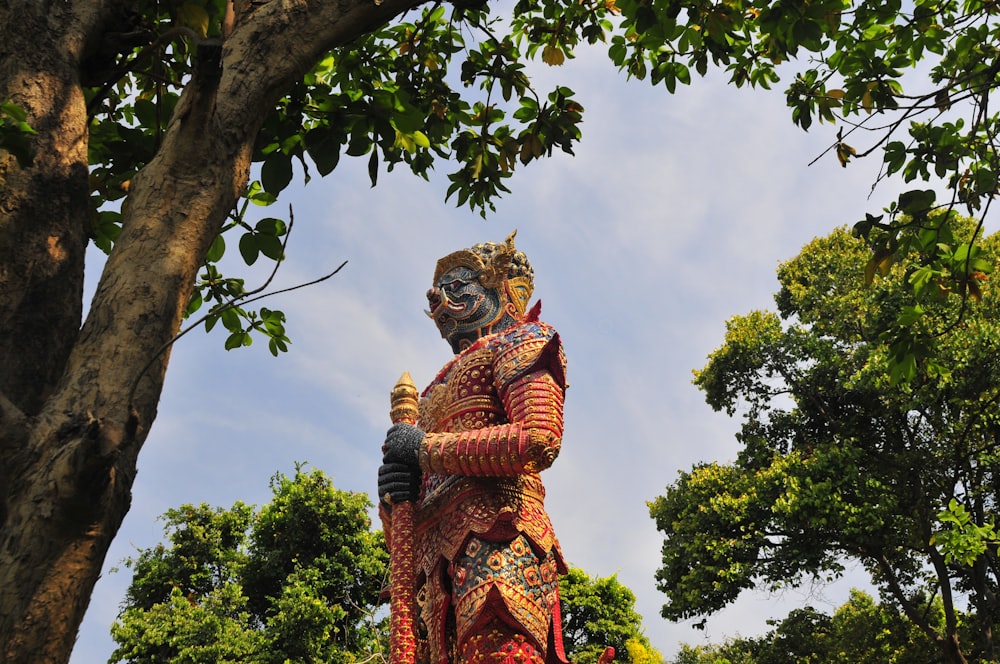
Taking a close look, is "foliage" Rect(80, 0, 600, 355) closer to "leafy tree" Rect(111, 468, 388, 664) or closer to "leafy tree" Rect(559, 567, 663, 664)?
"leafy tree" Rect(111, 468, 388, 664)

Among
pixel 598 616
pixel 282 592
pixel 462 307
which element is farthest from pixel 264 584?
pixel 462 307

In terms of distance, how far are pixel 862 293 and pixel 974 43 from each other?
10.7m

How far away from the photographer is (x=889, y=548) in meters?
14.1

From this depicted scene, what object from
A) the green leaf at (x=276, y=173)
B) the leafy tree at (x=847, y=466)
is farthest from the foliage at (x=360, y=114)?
the leafy tree at (x=847, y=466)

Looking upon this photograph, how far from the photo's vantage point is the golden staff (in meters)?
5.05

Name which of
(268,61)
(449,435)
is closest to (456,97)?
(449,435)

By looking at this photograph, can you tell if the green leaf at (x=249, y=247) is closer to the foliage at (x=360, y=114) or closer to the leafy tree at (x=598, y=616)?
the foliage at (x=360, y=114)

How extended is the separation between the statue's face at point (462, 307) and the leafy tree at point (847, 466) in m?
8.57

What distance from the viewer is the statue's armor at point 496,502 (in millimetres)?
5008

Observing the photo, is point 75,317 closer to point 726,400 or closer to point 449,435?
point 449,435

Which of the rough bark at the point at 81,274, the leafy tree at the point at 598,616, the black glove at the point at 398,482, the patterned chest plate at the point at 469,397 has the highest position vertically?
the leafy tree at the point at 598,616

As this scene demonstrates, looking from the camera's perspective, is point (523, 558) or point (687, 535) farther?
point (687, 535)

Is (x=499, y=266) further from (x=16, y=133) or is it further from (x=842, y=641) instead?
(x=842, y=641)

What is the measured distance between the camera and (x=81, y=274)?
2.44 metres
